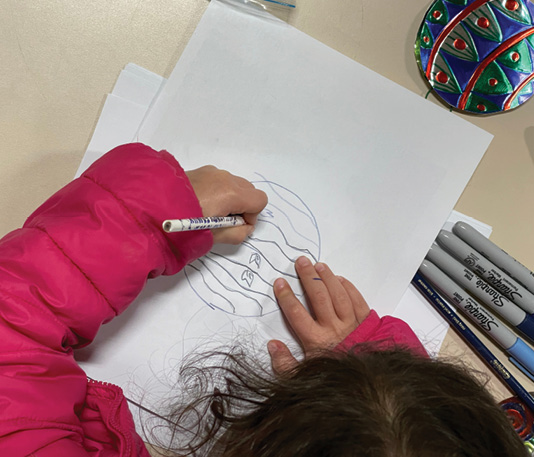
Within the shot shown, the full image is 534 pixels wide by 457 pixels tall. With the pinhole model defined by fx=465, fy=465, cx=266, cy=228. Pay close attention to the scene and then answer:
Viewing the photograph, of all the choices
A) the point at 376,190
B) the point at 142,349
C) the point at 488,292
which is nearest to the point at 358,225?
the point at 376,190

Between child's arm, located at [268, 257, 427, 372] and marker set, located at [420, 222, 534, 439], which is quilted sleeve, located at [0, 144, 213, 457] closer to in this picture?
child's arm, located at [268, 257, 427, 372]

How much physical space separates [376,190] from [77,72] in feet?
1.09

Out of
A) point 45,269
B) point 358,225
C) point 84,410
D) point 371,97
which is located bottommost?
point 84,410

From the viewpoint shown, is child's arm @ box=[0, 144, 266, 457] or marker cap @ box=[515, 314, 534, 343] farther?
marker cap @ box=[515, 314, 534, 343]

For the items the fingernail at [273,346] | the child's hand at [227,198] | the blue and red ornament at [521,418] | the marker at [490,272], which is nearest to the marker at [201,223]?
the child's hand at [227,198]

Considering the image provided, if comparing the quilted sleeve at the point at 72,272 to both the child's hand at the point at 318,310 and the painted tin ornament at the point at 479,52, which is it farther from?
the painted tin ornament at the point at 479,52

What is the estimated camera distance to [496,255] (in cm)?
49

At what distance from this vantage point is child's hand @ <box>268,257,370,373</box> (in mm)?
464

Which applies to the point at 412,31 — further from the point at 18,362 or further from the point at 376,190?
the point at 18,362

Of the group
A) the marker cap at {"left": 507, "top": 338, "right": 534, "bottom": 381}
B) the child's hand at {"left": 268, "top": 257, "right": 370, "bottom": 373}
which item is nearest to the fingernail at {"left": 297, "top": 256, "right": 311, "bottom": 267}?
the child's hand at {"left": 268, "top": 257, "right": 370, "bottom": 373}

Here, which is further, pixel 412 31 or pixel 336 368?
pixel 412 31

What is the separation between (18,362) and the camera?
1.17ft

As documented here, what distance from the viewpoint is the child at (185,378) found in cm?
31

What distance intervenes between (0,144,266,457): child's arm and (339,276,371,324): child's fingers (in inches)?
6.2
